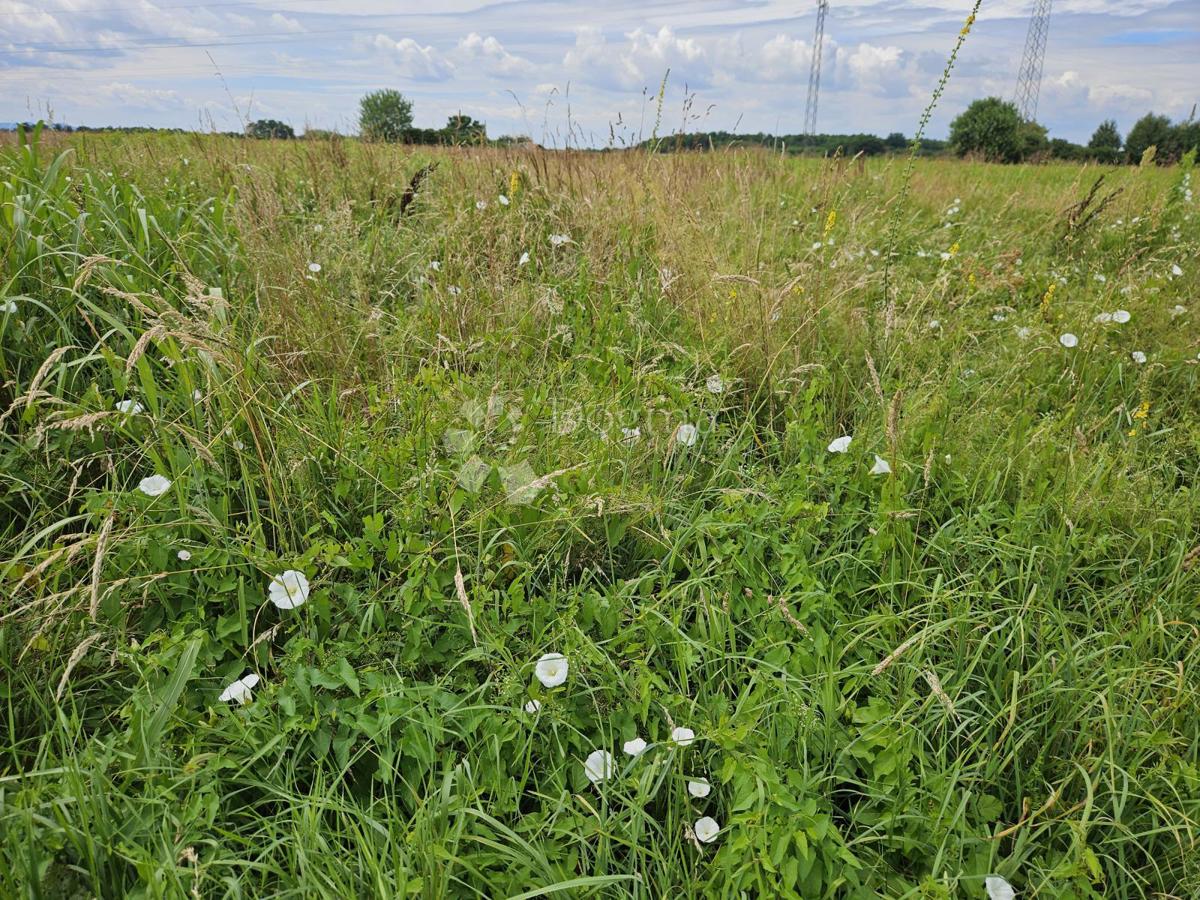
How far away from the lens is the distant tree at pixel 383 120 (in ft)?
20.7

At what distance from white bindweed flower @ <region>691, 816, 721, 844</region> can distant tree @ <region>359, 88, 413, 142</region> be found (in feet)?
20.2

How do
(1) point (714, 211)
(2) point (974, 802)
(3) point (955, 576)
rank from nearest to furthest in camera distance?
(2) point (974, 802), (3) point (955, 576), (1) point (714, 211)

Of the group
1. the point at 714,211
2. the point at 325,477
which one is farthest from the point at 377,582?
the point at 714,211

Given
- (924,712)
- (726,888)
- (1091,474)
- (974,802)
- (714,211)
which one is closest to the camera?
(726,888)

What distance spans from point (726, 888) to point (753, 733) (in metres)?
0.31

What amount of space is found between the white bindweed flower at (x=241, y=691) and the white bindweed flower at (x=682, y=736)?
864 millimetres

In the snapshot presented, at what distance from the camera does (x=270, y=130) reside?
566 cm

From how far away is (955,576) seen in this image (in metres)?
1.88

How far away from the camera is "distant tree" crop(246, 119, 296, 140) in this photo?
5.34 m

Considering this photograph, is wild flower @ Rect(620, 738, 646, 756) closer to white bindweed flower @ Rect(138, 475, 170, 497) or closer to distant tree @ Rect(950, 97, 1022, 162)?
white bindweed flower @ Rect(138, 475, 170, 497)

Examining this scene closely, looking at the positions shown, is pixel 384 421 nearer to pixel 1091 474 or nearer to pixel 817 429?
pixel 817 429

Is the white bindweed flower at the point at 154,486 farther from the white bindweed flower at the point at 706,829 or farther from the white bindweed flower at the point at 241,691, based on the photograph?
the white bindweed flower at the point at 706,829

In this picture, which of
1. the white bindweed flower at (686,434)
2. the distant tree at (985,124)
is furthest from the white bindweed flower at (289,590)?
the distant tree at (985,124)

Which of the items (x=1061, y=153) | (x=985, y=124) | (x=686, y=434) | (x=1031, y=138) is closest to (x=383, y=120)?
(x=686, y=434)
